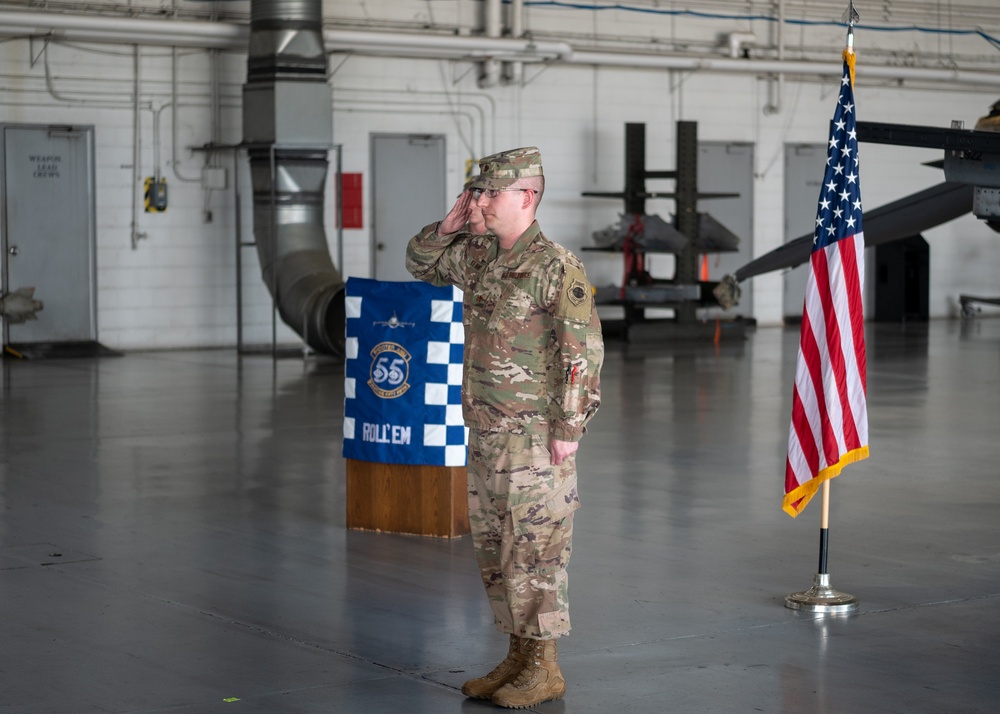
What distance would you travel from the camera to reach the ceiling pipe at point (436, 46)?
1527 centimetres

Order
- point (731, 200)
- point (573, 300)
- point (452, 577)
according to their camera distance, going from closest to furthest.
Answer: point (573, 300), point (452, 577), point (731, 200)

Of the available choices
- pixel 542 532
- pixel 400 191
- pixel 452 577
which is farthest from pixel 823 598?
pixel 400 191

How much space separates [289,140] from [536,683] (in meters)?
12.1

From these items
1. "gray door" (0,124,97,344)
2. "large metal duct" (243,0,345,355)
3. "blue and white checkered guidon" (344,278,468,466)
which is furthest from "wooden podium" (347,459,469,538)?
"gray door" (0,124,97,344)

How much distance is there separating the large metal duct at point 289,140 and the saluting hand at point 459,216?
1096 centimetres

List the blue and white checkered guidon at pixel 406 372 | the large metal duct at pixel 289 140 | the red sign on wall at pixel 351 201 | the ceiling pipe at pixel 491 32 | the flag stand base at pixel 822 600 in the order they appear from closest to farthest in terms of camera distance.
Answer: the flag stand base at pixel 822 600, the blue and white checkered guidon at pixel 406 372, the large metal duct at pixel 289 140, the red sign on wall at pixel 351 201, the ceiling pipe at pixel 491 32

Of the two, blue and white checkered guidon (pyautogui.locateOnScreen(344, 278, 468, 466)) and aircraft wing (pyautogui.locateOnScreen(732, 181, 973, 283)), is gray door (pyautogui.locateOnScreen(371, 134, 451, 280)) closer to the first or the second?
aircraft wing (pyautogui.locateOnScreen(732, 181, 973, 283))

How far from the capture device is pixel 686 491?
24.3ft

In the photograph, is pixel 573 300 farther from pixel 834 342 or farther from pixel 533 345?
pixel 834 342

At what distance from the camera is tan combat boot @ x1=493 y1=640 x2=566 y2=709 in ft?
12.8

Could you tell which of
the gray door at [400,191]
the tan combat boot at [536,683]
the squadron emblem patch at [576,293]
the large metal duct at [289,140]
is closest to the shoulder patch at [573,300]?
the squadron emblem patch at [576,293]

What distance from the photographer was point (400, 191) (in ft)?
59.8

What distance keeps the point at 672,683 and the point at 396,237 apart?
1459 cm

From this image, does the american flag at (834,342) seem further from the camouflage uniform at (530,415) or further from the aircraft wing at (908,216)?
the aircraft wing at (908,216)
